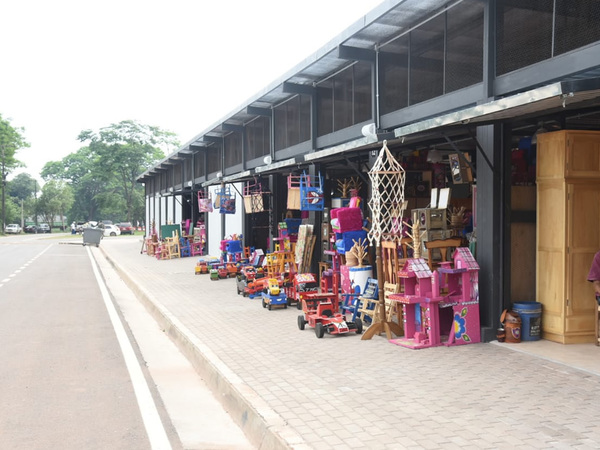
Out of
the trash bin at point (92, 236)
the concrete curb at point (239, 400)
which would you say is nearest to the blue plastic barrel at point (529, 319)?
the concrete curb at point (239, 400)

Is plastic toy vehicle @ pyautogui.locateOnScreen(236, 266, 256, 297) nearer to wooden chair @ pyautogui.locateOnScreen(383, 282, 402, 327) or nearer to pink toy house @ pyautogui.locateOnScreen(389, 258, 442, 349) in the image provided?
wooden chair @ pyautogui.locateOnScreen(383, 282, 402, 327)

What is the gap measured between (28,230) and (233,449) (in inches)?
3929

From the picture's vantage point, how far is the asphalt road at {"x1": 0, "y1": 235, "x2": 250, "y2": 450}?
17.7 ft

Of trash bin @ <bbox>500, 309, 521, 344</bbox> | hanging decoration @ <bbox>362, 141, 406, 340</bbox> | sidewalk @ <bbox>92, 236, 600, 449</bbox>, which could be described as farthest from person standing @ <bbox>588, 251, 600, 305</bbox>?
hanging decoration @ <bbox>362, 141, 406, 340</bbox>

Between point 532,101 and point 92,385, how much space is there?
6033 millimetres

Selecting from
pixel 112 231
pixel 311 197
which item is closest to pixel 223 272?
pixel 311 197

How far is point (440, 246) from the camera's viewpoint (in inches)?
369

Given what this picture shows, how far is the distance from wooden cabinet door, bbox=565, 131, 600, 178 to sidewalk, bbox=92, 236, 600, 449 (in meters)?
2.52

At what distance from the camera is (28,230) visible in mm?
94812

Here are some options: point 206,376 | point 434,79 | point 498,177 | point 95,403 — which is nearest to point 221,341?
point 206,376

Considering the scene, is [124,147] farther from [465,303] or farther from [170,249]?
[465,303]

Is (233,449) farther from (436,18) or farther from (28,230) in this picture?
(28,230)

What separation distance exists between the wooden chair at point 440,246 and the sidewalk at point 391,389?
1.53 metres

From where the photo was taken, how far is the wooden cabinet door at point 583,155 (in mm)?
8414
